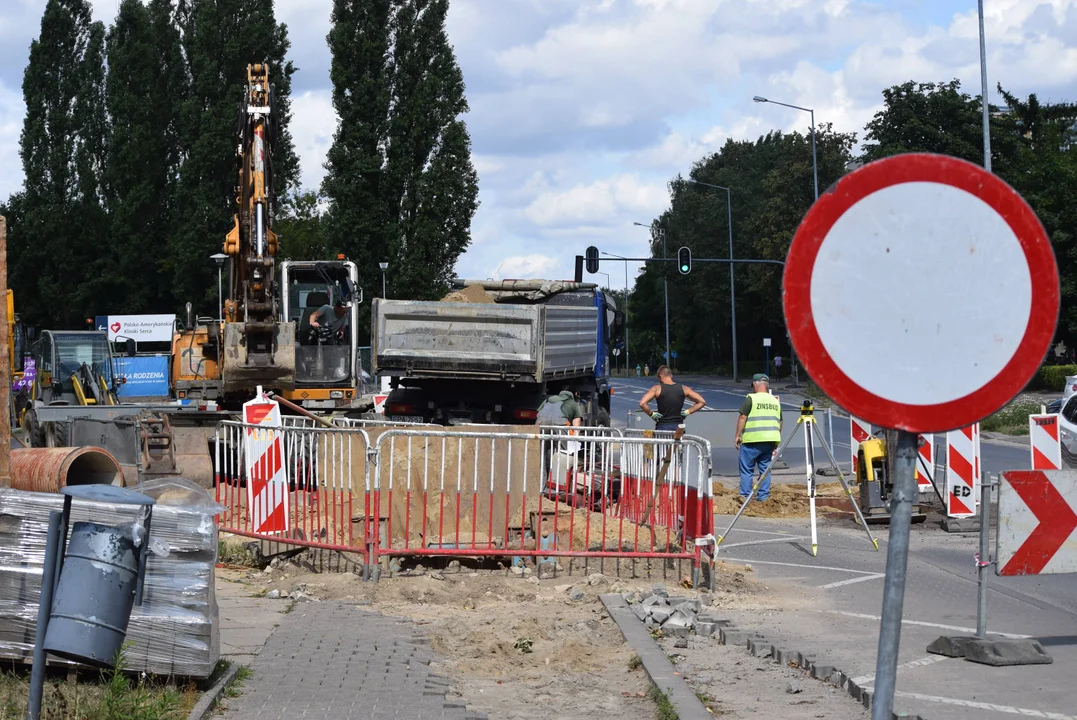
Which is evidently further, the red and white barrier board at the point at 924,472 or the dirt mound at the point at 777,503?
the dirt mound at the point at 777,503

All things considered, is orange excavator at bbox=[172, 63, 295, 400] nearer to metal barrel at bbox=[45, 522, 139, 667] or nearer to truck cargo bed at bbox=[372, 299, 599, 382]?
truck cargo bed at bbox=[372, 299, 599, 382]

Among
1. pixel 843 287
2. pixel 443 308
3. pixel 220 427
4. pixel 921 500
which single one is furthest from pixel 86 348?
pixel 843 287

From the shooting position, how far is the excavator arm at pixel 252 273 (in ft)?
67.5

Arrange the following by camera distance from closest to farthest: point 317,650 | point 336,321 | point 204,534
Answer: point 204,534, point 317,650, point 336,321

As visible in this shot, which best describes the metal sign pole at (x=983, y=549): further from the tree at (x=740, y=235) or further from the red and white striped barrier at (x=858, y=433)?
the tree at (x=740, y=235)

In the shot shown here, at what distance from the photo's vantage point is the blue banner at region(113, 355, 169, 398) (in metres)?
42.7

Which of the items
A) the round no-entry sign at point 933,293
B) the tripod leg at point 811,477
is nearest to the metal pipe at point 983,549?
the round no-entry sign at point 933,293

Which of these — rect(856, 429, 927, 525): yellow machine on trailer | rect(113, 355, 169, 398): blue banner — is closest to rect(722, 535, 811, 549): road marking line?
rect(856, 429, 927, 525): yellow machine on trailer

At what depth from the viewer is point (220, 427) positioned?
1455 cm

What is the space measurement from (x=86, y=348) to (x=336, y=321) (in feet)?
28.8

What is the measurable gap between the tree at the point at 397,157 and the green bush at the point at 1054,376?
22.8 meters

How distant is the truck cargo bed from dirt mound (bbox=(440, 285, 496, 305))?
2.82 meters

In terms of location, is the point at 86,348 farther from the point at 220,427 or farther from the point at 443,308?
the point at 220,427

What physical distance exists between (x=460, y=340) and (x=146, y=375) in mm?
25002
